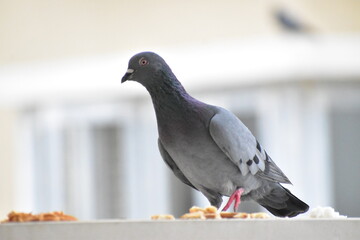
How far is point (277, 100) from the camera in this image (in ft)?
35.1

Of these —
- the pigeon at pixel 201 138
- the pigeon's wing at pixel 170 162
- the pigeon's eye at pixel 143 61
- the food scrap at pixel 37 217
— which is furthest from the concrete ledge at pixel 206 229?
the pigeon's wing at pixel 170 162

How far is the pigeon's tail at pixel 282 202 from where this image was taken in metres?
3.20

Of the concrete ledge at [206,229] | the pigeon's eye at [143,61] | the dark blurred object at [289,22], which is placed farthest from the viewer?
the dark blurred object at [289,22]

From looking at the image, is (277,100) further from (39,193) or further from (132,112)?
(39,193)

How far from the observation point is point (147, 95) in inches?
457

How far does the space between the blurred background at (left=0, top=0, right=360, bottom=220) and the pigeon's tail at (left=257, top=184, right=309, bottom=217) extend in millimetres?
7012

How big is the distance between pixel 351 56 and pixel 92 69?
124 inches

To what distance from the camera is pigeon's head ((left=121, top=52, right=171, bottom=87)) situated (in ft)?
9.72

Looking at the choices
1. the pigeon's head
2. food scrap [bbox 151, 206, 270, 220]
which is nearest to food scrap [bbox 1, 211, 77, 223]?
food scrap [bbox 151, 206, 270, 220]

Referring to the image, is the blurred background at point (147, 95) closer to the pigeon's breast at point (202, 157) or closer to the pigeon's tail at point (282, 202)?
the pigeon's tail at point (282, 202)

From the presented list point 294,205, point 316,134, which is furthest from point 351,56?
point 294,205

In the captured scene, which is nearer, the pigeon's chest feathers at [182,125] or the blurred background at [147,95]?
the pigeon's chest feathers at [182,125]

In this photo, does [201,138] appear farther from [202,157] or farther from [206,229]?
[206,229]

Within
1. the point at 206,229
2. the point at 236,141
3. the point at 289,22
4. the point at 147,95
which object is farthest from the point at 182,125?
the point at 147,95
